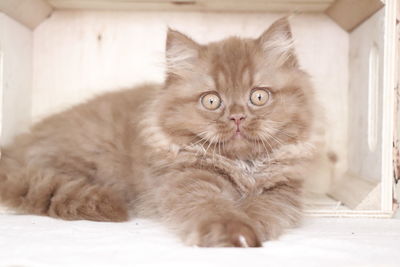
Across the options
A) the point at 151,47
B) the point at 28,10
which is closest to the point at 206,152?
the point at 151,47

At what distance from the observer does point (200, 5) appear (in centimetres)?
278

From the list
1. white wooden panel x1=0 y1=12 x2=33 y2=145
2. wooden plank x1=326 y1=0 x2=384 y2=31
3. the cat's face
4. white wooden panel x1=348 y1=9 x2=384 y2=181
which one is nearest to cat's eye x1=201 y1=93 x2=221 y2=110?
the cat's face

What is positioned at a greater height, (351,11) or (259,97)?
(351,11)

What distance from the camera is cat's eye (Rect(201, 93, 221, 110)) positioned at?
78.4 inches

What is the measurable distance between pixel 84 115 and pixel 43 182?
50 centimetres

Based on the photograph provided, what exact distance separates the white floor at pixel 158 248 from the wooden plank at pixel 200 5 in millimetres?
1294

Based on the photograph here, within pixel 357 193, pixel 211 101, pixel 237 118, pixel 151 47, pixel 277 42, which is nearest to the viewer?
pixel 237 118

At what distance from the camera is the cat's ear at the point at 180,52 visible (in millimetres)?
2117

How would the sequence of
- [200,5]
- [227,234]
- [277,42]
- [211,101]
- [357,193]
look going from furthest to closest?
1. [200,5]
2. [357,193]
3. [277,42]
4. [211,101]
5. [227,234]

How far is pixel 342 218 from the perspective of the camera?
7.22ft

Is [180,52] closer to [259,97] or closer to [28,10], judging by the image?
[259,97]

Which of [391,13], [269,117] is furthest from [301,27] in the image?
[269,117]

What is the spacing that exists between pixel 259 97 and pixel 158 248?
2.44ft

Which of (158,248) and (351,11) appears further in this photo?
Answer: (351,11)
